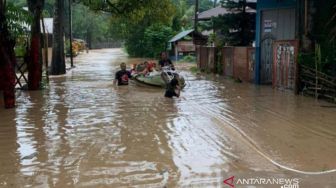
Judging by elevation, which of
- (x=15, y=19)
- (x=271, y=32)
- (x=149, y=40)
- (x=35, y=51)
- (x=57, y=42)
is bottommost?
(x=35, y=51)

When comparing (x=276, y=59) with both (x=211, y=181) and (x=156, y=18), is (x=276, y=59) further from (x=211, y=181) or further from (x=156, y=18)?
(x=211, y=181)

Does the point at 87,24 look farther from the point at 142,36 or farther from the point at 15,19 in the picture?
the point at 15,19

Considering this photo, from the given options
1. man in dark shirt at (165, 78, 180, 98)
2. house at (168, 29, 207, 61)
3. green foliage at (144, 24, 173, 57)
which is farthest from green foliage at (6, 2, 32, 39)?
green foliage at (144, 24, 173, 57)

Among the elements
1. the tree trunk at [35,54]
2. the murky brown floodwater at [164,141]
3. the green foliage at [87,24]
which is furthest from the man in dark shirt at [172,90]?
the green foliage at [87,24]

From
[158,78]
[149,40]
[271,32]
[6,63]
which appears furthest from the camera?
[149,40]

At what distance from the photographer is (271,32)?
20562mm

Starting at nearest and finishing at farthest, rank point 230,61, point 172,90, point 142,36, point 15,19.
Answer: point 15,19 → point 172,90 → point 230,61 → point 142,36

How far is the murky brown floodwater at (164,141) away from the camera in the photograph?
6852 mm

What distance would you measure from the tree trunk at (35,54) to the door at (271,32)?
28.8 feet

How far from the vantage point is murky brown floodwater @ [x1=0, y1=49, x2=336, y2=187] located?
6.85 m

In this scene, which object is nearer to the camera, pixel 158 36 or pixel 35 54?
pixel 35 54

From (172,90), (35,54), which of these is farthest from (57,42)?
(172,90)

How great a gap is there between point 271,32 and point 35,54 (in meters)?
9.21

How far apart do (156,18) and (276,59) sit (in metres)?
10.1
